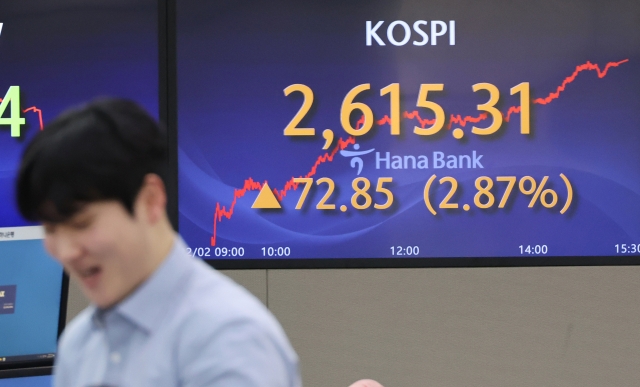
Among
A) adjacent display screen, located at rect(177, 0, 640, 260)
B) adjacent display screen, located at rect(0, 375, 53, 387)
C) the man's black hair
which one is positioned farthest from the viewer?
adjacent display screen, located at rect(177, 0, 640, 260)

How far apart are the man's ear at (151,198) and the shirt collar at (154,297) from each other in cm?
5

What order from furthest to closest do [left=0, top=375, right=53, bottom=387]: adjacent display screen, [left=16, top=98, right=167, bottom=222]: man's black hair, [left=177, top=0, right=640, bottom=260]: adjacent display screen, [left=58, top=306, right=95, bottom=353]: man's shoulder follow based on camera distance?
1. [left=177, top=0, right=640, bottom=260]: adjacent display screen
2. [left=0, top=375, right=53, bottom=387]: adjacent display screen
3. [left=58, top=306, right=95, bottom=353]: man's shoulder
4. [left=16, top=98, right=167, bottom=222]: man's black hair

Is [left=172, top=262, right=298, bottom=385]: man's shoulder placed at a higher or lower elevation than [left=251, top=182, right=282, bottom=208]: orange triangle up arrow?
lower

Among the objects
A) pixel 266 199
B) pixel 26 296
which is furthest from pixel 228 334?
pixel 266 199

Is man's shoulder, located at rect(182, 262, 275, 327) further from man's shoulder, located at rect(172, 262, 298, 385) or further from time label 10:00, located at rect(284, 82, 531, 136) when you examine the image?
time label 10:00, located at rect(284, 82, 531, 136)

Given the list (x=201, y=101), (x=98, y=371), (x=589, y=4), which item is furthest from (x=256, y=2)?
(x=98, y=371)

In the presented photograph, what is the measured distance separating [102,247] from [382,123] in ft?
8.25

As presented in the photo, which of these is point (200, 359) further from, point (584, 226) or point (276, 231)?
point (584, 226)

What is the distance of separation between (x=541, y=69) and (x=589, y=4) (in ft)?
1.02

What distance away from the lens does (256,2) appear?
3215mm

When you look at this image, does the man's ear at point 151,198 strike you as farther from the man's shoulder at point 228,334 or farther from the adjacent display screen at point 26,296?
the adjacent display screen at point 26,296

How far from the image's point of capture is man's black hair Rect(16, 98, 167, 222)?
2.29 feet

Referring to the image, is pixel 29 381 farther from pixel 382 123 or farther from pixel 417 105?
pixel 417 105

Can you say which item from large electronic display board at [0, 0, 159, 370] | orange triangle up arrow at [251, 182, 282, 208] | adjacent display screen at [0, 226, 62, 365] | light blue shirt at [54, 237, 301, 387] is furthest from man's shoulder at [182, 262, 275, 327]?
large electronic display board at [0, 0, 159, 370]
